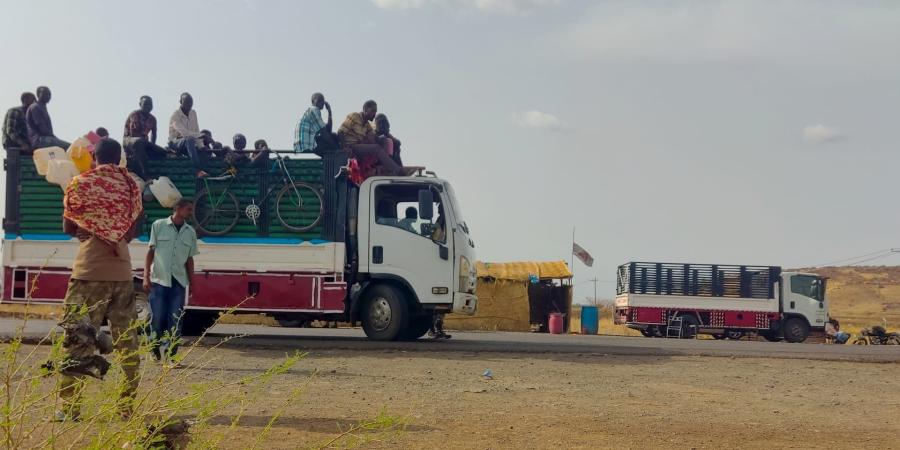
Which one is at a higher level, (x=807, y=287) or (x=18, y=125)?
(x=18, y=125)

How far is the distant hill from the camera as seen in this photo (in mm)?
61344

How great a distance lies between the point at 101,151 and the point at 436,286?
23.2ft

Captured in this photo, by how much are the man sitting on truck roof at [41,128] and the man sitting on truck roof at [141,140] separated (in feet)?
3.01

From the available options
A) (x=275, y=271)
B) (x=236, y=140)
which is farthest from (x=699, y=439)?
(x=236, y=140)

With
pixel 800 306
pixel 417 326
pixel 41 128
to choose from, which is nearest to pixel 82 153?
pixel 41 128

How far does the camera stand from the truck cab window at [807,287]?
2716 cm

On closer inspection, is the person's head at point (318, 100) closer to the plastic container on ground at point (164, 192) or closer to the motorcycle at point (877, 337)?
→ the plastic container on ground at point (164, 192)

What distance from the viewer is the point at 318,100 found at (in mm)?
12828

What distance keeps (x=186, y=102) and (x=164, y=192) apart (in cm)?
146

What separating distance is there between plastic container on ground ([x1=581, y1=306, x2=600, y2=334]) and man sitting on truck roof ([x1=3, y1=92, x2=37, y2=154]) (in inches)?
748

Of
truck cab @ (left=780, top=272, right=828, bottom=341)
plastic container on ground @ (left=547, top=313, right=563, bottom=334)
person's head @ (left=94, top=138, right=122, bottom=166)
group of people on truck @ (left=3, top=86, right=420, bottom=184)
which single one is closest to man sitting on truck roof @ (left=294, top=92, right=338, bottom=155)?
group of people on truck @ (left=3, top=86, right=420, bottom=184)

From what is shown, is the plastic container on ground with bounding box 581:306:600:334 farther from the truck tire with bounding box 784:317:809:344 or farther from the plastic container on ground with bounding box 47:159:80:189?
the plastic container on ground with bounding box 47:159:80:189

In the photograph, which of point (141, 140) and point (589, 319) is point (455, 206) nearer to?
point (141, 140)

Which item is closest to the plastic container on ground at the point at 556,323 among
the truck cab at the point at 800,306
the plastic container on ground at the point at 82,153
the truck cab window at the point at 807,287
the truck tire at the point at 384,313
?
the truck cab at the point at 800,306
